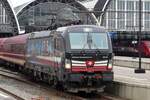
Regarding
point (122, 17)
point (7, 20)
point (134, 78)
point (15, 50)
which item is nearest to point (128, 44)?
point (15, 50)

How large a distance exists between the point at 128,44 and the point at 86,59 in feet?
164

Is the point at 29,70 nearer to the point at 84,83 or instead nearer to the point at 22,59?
the point at 22,59

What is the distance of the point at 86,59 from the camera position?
885 inches

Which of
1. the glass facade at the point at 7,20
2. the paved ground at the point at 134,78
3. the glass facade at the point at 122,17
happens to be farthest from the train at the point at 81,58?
the glass facade at the point at 122,17

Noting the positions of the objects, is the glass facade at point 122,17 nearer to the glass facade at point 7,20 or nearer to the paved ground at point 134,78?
the glass facade at point 7,20

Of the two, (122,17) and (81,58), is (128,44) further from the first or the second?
(122,17)

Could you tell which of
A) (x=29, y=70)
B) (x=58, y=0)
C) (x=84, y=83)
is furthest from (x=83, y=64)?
(x=58, y=0)

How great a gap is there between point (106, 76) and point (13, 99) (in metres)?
4.26

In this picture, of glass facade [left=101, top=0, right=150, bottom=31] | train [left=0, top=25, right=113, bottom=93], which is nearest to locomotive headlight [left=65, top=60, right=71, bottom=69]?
train [left=0, top=25, right=113, bottom=93]

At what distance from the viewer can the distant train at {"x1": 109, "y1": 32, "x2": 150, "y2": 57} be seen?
71.1 metres

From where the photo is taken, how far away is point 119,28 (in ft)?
416

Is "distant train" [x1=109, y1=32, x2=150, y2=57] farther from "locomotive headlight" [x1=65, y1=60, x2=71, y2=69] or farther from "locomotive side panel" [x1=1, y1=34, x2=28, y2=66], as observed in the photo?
"locomotive headlight" [x1=65, y1=60, x2=71, y2=69]

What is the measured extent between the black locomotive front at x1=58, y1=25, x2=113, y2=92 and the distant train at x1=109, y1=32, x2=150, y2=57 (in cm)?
4709

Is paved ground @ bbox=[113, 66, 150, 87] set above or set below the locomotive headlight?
below
